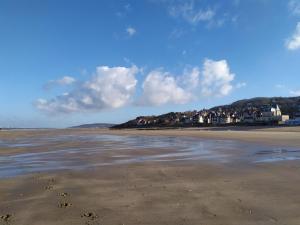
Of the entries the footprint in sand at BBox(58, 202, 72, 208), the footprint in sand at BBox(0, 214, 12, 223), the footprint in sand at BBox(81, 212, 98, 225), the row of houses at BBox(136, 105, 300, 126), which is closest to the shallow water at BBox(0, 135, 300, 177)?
the footprint in sand at BBox(58, 202, 72, 208)

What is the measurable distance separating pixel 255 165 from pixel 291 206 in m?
5.93

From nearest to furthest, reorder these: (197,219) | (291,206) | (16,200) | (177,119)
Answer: (197,219), (291,206), (16,200), (177,119)

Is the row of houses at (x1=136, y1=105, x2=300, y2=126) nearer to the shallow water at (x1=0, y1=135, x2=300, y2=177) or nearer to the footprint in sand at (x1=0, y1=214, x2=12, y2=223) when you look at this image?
the shallow water at (x1=0, y1=135, x2=300, y2=177)

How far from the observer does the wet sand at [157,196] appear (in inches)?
239

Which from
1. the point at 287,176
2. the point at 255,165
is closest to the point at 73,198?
the point at 287,176

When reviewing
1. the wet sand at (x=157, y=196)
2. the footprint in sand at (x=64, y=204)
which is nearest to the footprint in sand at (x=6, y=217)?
the wet sand at (x=157, y=196)

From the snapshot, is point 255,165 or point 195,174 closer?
point 195,174

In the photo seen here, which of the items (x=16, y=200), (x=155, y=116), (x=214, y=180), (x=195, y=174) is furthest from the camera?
(x=155, y=116)

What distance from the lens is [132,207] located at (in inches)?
265

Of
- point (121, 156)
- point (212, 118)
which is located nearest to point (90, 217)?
point (121, 156)

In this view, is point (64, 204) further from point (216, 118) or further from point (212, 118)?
point (212, 118)

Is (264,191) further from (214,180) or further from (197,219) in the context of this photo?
(197,219)

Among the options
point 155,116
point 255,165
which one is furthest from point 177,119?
point 255,165

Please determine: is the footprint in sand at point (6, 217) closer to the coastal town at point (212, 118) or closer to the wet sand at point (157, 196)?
the wet sand at point (157, 196)
